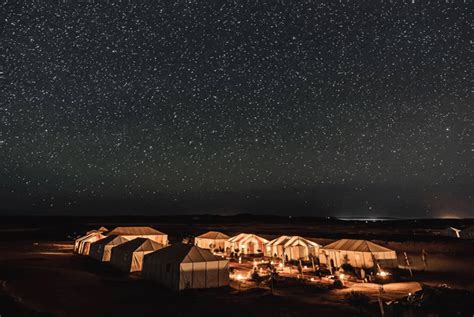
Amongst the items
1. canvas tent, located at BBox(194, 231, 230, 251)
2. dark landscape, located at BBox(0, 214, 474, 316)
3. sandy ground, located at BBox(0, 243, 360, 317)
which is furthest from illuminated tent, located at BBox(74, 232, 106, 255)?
canvas tent, located at BBox(194, 231, 230, 251)

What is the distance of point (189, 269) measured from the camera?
18.7m

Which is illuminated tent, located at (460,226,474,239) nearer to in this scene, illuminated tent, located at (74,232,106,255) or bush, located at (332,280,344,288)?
bush, located at (332,280,344,288)

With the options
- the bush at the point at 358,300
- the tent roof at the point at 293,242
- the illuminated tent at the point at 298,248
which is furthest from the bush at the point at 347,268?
the bush at the point at 358,300

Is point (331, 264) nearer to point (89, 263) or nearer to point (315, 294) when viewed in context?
point (315, 294)

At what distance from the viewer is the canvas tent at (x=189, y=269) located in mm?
18500

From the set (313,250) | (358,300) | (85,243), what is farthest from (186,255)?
(85,243)

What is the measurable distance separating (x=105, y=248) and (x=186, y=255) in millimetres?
15831

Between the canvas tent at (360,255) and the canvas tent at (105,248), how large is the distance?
2230 centimetres

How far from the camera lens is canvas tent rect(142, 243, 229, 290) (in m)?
18.5

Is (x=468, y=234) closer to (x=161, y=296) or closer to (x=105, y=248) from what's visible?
(x=161, y=296)

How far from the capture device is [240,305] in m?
14.9

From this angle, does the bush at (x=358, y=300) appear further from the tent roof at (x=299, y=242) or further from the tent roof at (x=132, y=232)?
the tent roof at (x=132, y=232)

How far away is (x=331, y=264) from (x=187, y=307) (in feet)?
53.9

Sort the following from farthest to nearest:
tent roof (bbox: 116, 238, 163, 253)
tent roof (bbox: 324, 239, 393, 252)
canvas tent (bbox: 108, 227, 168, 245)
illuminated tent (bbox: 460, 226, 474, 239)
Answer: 1. illuminated tent (bbox: 460, 226, 474, 239)
2. canvas tent (bbox: 108, 227, 168, 245)
3. tent roof (bbox: 116, 238, 163, 253)
4. tent roof (bbox: 324, 239, 393, 252)
